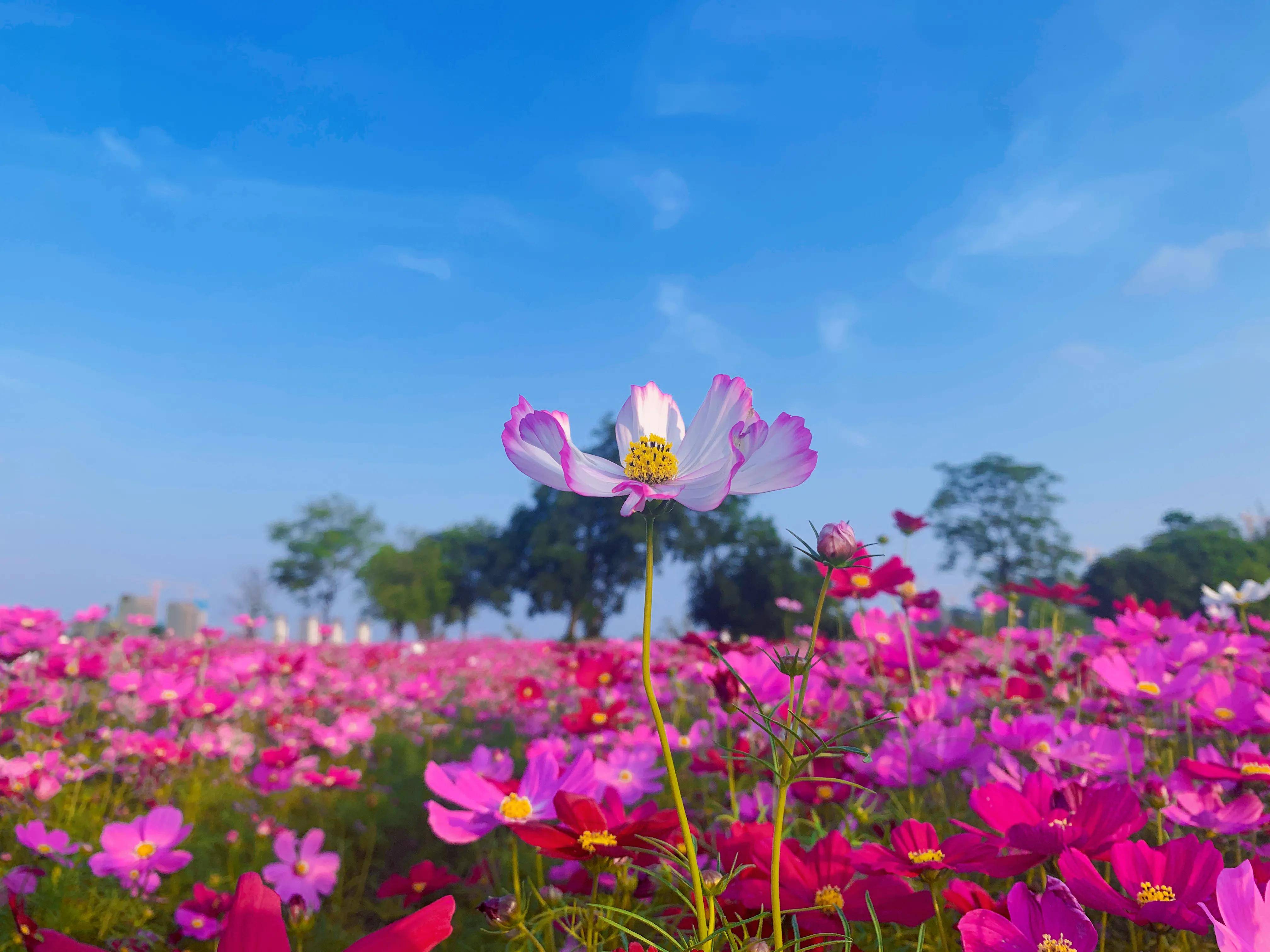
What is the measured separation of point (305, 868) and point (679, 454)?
1.97 metres

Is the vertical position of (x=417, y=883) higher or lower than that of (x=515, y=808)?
lower

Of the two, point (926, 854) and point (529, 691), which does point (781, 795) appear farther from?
point (529, 691)

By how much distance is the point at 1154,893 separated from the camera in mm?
964

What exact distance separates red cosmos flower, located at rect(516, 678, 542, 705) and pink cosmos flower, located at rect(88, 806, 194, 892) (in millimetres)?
1764

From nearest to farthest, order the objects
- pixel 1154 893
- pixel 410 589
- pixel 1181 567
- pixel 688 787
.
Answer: pixel 1154 893
pixel 688 787
pixel 1181 567
pixel 410 589

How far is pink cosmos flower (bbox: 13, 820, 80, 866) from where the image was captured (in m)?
1.82

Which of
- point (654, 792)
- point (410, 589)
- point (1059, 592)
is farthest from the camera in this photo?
point (410, 589)

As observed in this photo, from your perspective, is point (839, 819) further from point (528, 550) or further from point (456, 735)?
point (528, 550)

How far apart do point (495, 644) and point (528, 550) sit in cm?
1625

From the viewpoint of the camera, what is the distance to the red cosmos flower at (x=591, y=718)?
231 centimetres

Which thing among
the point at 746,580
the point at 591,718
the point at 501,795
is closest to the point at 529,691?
the point at 591,718

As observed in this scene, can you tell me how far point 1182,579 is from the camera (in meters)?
20.3

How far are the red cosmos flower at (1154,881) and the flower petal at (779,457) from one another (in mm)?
617

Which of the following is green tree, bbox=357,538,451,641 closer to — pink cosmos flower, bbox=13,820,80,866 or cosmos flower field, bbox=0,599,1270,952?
cosmos flower field, bbox=0,599,1270,952
